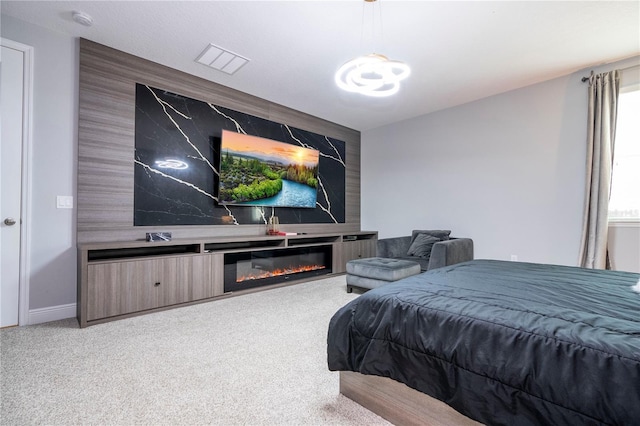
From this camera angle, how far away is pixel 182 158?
136 inches

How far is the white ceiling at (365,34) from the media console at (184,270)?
6.52 ft

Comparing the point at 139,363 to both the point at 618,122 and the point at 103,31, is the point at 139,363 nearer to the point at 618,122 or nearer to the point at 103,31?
the point at 103,31

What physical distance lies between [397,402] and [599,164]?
3.60 metres

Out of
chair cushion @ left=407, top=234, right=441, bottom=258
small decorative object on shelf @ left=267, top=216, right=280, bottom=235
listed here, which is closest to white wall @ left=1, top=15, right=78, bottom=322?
small decorative object on shelf @ left=267, top=216, right=280, bottom=235

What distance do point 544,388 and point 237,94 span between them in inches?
163

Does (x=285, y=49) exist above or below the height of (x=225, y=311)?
above

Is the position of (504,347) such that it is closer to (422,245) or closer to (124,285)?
(124,285)

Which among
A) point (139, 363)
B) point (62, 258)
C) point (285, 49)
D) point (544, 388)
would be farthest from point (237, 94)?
point (544, 388)

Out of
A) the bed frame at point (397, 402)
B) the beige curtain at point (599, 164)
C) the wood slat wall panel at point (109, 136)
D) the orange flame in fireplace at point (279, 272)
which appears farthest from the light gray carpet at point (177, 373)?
the beige curtain at point (599, 164)

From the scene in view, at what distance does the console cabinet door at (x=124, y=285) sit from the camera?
253 cm

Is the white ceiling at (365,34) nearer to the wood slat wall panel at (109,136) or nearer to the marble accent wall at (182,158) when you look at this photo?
the wood slat wall panel at (109,136)

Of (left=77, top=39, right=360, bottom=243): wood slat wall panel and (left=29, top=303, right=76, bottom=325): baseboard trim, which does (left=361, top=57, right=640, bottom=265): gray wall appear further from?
(left=29, top=303, right=76, bottom=325): baseboard trim

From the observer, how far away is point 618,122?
3.29 metres

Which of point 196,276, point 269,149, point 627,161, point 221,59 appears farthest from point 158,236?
point 627,161
